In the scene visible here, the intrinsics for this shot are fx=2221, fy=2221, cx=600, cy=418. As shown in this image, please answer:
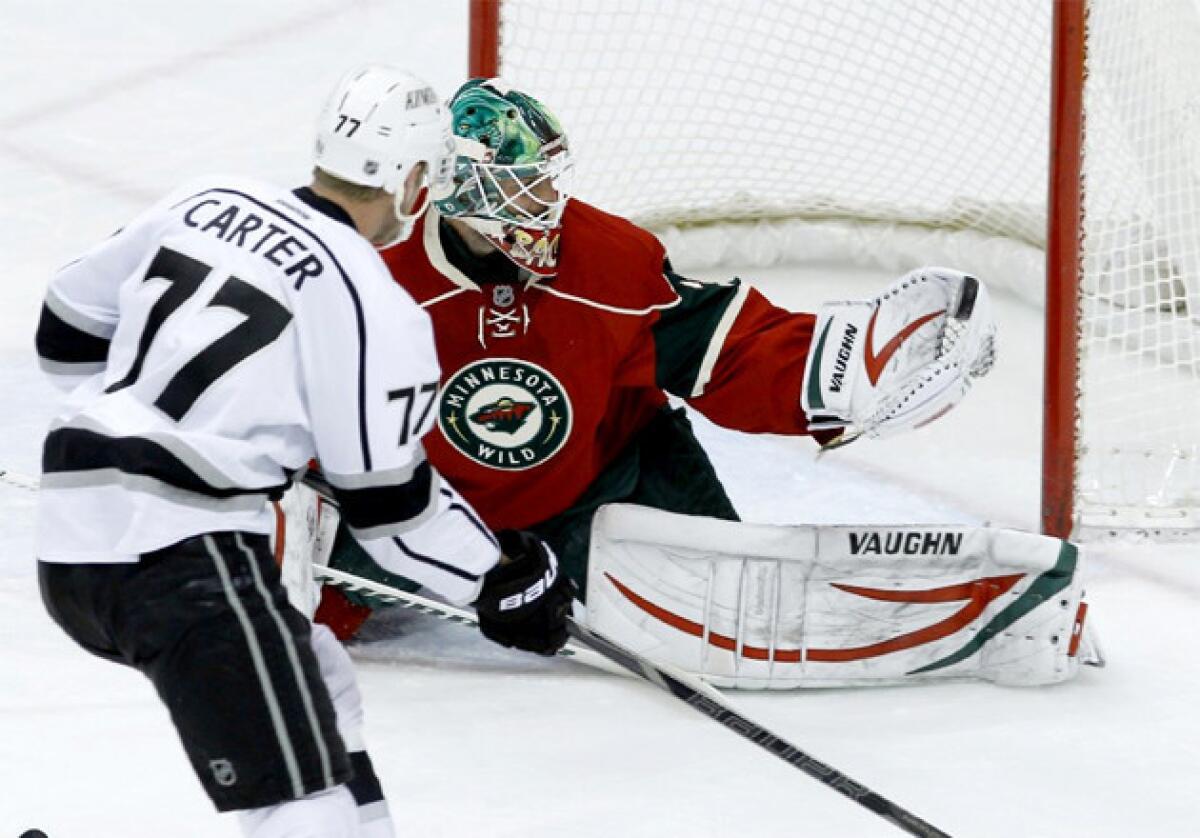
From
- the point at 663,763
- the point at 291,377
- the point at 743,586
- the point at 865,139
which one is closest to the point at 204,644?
the point at 291,377

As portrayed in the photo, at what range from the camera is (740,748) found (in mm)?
2555

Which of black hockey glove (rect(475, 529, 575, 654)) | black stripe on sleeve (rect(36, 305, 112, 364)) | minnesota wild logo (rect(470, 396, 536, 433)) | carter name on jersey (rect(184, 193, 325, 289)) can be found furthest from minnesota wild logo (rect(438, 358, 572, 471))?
carter name on jersey (rect(184, 193, 325, 289))

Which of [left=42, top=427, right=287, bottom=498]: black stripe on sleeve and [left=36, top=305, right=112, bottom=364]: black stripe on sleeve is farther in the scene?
[left=36, top=305, right=112, bottom=364]: black stripe on sleeve

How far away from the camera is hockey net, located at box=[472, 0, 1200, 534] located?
3176 millimetres

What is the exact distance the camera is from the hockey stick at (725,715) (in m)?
2.23

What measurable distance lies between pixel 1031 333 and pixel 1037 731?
1341 mm

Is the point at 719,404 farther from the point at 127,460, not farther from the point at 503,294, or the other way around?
the point at 127,460

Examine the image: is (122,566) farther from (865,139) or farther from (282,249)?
(865,139)

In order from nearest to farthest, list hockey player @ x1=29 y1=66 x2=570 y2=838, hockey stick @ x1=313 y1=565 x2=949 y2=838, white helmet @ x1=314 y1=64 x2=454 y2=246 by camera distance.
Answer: hockey player @ x1=29 y1=66 x2=570 y2=838 < white helmet @ x1=314 y1=64 x2=454 y2=246 < hockey stick @ x1=313 y1=565 x2=949 y2=838

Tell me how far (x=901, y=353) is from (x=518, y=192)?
55 centimetres

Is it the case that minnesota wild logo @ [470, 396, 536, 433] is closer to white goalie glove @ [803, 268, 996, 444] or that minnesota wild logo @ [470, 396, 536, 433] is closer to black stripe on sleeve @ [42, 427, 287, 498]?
white goalie glove @ [803, 268, 996, 444]

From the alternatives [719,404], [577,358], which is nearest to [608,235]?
[577,358]

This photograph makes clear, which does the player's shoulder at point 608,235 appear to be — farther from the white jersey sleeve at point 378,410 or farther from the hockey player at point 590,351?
the white jersey sleeve at point 378,410

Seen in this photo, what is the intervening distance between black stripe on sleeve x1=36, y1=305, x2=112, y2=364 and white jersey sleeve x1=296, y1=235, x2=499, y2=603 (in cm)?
31
